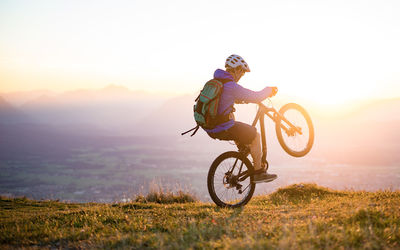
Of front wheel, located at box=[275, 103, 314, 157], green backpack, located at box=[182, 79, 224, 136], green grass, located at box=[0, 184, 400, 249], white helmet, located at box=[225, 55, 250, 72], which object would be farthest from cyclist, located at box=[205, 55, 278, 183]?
green grass, located at box=[0, 184, 400, 249]

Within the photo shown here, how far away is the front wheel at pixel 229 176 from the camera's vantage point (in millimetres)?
7348

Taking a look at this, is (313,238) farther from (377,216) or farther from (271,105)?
(271,105)

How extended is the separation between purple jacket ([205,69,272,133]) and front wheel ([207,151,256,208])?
793 mm

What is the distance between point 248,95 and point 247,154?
1472 millimetres

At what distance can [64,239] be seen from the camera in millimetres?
5199

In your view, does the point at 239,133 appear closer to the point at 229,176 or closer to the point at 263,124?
the point at 263,124

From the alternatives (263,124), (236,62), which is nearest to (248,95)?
(236,62)

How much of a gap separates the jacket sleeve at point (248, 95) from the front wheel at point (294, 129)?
89 cm

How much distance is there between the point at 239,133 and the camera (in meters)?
7.06

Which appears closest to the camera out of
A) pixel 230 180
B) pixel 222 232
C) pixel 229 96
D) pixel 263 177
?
pixel 222 232

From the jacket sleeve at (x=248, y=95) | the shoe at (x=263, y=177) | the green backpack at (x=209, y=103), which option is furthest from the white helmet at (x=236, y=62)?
the shoe at (x=263, y=177)

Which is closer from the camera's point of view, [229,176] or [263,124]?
[229,176]

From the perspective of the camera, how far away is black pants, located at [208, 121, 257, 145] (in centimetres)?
705

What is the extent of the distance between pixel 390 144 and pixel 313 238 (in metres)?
146
